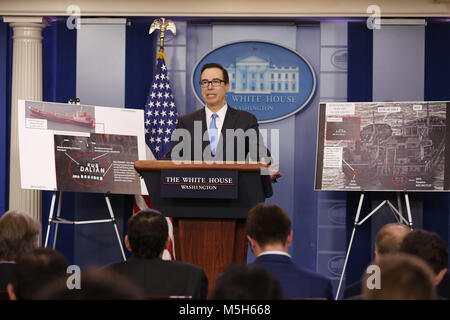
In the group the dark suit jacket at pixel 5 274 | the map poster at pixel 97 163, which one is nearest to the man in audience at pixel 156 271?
the dark suit jacket at pixel 5 274

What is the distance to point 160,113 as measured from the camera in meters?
6.23

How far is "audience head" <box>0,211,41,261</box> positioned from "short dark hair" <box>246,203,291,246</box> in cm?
109

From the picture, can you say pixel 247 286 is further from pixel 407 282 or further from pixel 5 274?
pixel 5 274

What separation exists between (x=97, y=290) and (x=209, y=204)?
7.06 ft

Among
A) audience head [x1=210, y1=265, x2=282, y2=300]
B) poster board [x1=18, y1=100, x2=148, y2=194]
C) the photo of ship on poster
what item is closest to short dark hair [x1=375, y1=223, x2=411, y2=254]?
audience head [x1=210, y1=265, x2=282, y2=300]

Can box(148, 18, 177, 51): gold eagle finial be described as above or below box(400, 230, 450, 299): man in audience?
above

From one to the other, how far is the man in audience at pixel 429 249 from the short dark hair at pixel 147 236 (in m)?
1.06

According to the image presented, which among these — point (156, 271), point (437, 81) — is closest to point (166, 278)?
point (156, 271)

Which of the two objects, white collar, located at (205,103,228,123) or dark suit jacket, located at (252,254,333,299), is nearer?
dark suit jacket, located at (252,254,333,299)

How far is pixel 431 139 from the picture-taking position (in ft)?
19.0

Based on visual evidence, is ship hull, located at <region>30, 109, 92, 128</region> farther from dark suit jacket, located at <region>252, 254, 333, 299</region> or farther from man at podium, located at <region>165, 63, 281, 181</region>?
dark suit jacket, located at <region>252, 254, 333, 299</region>

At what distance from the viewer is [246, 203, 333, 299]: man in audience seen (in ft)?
7.93
